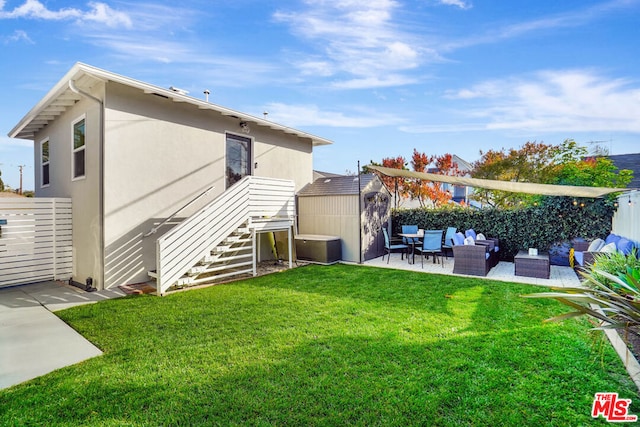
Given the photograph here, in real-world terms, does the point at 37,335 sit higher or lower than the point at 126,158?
lower

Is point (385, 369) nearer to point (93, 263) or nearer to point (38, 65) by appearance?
point (93, 263)

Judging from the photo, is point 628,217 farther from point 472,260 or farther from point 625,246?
point 472,260

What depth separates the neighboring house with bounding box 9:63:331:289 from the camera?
269 inches

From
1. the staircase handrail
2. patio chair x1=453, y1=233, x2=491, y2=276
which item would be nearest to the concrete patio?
patio chair x1=453, y1=233, x2=491, y2=276

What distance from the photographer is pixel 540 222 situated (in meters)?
9.78

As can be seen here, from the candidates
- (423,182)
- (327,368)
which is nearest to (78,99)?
(327,368)

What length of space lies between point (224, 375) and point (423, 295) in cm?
425

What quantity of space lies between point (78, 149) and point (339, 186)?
→ 745 cm

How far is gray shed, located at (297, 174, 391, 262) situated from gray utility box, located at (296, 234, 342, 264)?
378 millimetres

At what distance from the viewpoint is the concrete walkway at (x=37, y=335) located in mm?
3472

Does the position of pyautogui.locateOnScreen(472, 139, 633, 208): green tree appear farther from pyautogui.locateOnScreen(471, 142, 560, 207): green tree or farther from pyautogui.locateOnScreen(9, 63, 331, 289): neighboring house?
pyautogui.locateOnScreen(9, 63, 331, 289): neighboring house

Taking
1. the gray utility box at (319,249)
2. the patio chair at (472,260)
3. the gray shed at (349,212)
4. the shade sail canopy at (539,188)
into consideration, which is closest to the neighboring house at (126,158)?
the gray shed at (349,212)

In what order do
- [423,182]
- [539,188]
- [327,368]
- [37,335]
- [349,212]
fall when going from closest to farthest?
[327,368]
[37,335]
[539,188]
[349,212]
[423,182]

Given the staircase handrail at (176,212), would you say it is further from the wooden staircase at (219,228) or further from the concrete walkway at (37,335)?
the concrete walkway at (37,335)
